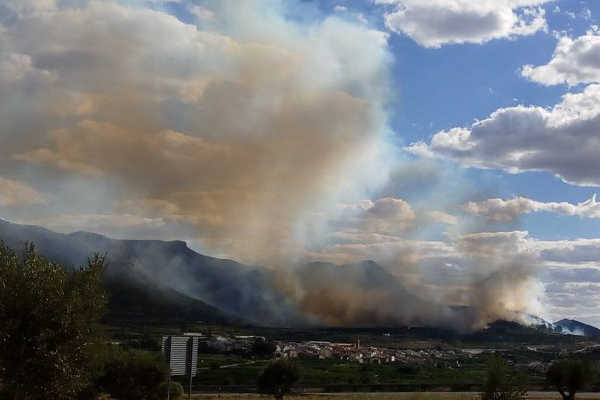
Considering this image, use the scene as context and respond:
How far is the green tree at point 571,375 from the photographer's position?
8444 cm

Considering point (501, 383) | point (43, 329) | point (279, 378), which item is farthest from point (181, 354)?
point (279, 378)

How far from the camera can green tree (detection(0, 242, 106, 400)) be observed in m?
36.8

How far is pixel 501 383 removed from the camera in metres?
50.6

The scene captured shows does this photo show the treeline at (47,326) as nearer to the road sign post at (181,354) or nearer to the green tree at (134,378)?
Result: the road sign post at (181,354)

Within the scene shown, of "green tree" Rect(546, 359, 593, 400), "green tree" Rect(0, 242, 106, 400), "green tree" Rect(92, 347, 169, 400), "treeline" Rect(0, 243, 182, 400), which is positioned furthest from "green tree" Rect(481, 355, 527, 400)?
"green tree" Rect(546, 359, 593, 400)

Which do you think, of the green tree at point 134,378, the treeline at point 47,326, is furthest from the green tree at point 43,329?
the green tree at point 134,378

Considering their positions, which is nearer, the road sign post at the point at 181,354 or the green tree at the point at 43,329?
the road sign post at the point at 181,354

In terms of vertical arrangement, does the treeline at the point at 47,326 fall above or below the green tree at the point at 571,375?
above

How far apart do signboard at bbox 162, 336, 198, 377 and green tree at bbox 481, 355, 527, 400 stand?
79.9ft

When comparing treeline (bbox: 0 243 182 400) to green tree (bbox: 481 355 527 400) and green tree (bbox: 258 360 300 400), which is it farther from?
green tree (bbox: 258 360 300 400)

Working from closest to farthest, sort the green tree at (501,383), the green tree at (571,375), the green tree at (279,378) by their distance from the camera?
the green tree at (501,383) → the green tree at (279,378) → the green tree at (571,375)

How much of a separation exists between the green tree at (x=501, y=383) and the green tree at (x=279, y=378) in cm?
2975

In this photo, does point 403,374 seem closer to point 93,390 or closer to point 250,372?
point 250,372

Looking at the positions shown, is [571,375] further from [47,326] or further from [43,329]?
[43,329]
